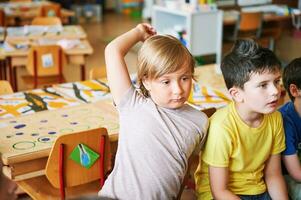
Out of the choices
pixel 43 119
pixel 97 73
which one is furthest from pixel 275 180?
pixel 97 73

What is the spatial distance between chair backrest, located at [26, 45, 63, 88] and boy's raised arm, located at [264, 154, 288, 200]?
7.96 ft

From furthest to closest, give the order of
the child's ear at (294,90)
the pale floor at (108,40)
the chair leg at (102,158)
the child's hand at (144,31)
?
the pale floor at (108,40)
the chair leg at (102,158)
the child's ear at (294,90)
the child's hand at (144,31)

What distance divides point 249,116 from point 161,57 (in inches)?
16.5

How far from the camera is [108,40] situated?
7691 millimetres

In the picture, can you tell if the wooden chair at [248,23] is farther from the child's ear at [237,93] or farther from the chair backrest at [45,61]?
the child's ear at [237,93]

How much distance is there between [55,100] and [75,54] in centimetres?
142

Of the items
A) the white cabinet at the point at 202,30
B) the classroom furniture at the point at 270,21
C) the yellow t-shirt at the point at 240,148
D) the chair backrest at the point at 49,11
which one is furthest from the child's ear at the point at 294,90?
the chair backrest at the point at 49,11

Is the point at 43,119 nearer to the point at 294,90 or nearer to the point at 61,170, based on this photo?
the point at 61,170


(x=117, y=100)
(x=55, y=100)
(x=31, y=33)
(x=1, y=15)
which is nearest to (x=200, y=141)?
(x=117, y=100)

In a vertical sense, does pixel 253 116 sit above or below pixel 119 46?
below

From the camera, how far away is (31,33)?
458 cm

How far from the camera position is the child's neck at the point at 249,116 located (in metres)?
1.72

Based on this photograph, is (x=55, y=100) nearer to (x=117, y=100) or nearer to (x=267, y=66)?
(x=117, y=100)

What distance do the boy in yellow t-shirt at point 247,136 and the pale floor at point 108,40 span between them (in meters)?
3.61
